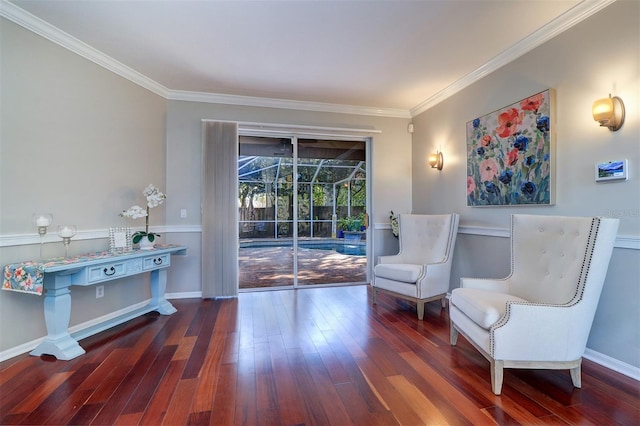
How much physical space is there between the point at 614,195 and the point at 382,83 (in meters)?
2.48

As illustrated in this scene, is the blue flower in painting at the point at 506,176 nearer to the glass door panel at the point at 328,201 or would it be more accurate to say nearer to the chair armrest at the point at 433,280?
the chair armrest at the point at 433,280

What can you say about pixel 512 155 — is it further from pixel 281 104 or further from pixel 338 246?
pixel 338 246

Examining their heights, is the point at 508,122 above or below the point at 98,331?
above

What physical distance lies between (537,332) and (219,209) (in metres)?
3.45

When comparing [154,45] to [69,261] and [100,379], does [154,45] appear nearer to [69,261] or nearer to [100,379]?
[69,261]

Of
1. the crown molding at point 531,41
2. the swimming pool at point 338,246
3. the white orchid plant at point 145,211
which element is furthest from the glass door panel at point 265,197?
the crown molding at point 531,41

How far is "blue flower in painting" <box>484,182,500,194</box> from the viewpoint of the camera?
3.11 m

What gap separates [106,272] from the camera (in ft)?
8.33

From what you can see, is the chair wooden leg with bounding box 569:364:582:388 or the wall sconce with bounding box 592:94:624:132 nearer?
the chair wooden leg with bounding box 569:364:582:388

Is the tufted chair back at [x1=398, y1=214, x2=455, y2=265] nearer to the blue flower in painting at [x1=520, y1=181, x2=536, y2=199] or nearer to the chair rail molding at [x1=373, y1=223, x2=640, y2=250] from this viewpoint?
the chair rail molding at [x1=373, y1=223, x2=640, y2=250]

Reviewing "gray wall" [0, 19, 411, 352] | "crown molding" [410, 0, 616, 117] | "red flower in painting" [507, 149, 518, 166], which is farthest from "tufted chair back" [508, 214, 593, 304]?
"gray wall" [0, 19, 411, 352]

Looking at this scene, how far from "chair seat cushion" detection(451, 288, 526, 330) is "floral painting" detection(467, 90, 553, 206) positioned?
3.29ft

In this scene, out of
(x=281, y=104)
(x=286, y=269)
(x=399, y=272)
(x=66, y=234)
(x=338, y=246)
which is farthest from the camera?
(x=338, y=246)

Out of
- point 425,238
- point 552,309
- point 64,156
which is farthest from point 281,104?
point 552,309
